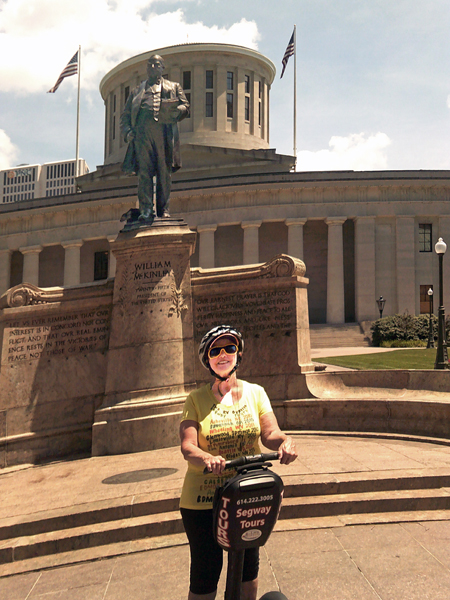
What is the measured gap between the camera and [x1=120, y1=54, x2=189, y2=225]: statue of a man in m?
11.5

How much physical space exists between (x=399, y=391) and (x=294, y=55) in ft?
198

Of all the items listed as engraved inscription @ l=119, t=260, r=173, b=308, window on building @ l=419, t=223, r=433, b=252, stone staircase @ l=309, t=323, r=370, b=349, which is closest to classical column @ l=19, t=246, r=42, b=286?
stone staircase @ l=309, t=323, r=370, b=349

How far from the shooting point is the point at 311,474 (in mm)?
7270

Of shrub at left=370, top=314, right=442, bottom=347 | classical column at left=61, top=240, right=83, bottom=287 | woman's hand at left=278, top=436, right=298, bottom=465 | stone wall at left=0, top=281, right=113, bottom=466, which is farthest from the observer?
classical column at left=61, top=240, right=83, bottom=287

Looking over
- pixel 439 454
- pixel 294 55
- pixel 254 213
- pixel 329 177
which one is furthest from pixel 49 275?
pixel 439 454

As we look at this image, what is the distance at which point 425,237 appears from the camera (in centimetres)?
5266

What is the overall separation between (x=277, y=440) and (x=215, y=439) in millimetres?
411

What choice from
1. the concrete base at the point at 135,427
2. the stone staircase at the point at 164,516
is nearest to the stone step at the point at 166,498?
the stone staircase at the point at 164,516

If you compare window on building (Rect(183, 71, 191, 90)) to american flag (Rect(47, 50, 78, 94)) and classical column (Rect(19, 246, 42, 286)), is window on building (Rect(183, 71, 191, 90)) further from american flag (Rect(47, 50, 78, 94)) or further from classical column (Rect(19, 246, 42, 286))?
classical column (Rect(19, 246, 42, 286))

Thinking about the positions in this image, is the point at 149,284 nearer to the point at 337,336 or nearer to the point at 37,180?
the point at 337,336

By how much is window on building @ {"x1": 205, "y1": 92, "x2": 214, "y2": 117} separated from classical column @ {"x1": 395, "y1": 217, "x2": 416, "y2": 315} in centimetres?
3034

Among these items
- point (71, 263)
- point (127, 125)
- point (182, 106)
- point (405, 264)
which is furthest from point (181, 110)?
point (71, 263)

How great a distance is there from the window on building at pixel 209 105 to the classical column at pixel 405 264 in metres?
30.3

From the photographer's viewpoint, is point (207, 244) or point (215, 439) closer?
point (215, 439)
